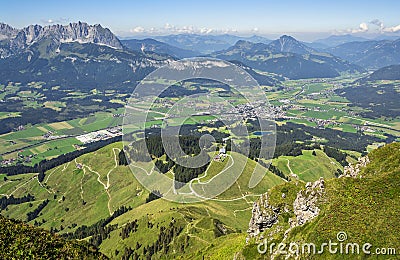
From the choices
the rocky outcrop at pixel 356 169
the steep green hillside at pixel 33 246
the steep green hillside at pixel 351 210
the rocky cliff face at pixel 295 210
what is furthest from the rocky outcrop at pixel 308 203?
the steep green hillside at pixel 33 246

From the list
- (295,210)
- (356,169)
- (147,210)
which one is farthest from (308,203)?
(147,210)

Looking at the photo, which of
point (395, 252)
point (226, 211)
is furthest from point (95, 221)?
point (395, 252)

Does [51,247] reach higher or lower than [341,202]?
lower

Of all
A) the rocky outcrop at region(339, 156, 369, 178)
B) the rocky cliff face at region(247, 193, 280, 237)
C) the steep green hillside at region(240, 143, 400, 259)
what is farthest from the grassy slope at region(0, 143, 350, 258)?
the rocky outcrop at region(339, 156, 369, 178)

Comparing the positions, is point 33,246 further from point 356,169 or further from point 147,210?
point 147,210

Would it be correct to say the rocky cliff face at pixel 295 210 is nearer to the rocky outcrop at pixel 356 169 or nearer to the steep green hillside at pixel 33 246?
the rocky outcrop at pixel 356 169

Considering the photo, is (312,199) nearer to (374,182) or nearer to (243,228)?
(374,182)

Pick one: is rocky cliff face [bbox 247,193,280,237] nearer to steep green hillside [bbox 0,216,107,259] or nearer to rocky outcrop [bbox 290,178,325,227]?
rocky outcrop [bbox 290,178,325,227]
